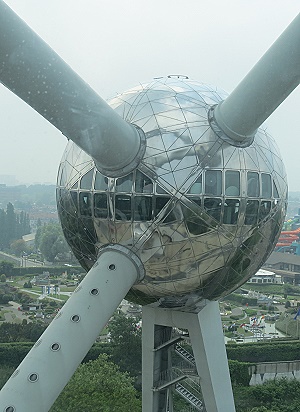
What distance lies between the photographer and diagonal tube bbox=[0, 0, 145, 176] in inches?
214

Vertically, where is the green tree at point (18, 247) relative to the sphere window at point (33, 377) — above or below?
below

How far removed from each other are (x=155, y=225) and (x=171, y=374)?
3.92 metres

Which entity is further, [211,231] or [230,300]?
[230,300]

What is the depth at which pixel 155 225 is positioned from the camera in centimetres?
723

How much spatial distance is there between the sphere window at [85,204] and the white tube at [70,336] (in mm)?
533

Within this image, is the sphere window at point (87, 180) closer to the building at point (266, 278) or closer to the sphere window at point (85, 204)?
the sphere window at point (85, 204)

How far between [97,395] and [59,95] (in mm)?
12393

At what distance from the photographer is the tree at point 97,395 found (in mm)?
16297

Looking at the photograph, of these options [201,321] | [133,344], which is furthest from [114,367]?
[201,321]

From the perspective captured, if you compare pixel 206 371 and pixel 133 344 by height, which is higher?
pixel 206 371

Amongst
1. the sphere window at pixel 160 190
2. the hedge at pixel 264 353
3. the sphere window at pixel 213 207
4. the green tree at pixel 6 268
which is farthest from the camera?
the green tree at pixel 6 268

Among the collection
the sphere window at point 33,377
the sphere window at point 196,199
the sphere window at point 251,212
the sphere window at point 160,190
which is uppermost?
the sphere window at point 160,190

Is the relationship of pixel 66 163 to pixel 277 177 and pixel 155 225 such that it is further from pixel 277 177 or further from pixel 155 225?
pixel 277 177

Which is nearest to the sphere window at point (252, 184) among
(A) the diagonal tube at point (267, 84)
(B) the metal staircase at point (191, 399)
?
(A) the diagonal tube at point (267, 84)
